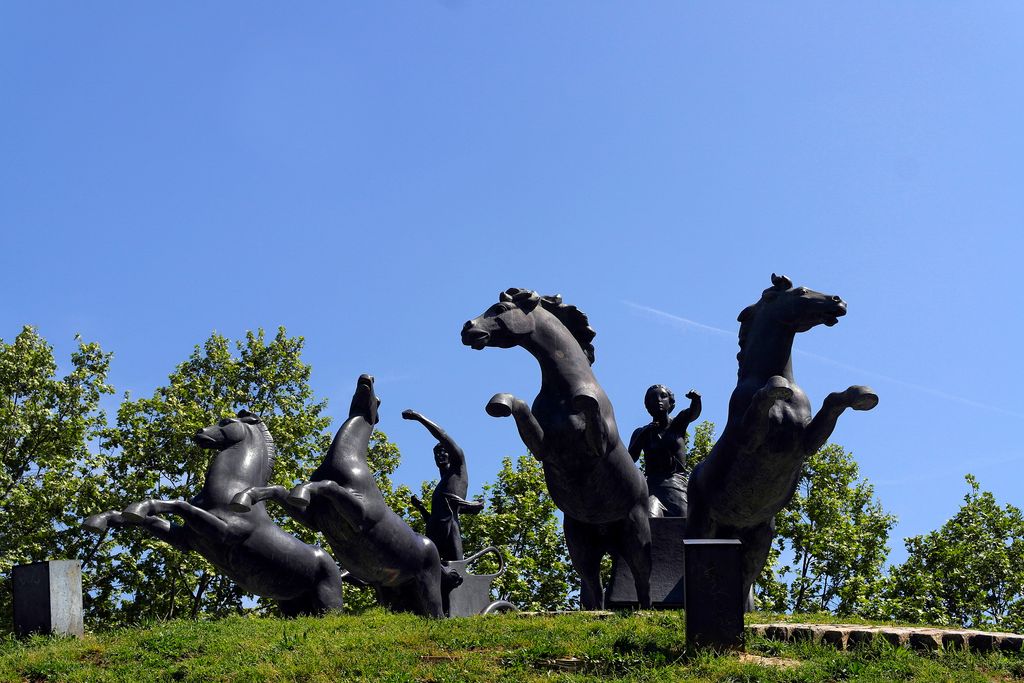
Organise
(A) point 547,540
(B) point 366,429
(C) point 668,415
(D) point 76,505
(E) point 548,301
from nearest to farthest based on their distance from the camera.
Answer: (E) point 548,301
(B) point 366,429
(C) point 668,415
(D) point 76,505
(A) point 547,540

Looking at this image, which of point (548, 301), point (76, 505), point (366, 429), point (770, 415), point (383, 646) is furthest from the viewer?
point (76, 505)

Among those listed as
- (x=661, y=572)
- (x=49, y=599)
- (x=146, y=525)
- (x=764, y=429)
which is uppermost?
(x=764, y=429)

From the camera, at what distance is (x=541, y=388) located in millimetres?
11656

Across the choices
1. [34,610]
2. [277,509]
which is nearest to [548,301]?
[34,610]

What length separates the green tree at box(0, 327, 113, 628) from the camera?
25.6 meters

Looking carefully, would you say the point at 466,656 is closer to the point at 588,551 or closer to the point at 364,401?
the point at 588,551

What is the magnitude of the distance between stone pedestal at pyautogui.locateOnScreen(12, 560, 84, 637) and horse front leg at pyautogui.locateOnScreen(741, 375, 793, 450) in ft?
24.1

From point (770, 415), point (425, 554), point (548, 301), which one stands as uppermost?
point (548, 301)

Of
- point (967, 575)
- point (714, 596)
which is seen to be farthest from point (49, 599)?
point (967, 575)

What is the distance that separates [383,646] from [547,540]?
67.8 feet

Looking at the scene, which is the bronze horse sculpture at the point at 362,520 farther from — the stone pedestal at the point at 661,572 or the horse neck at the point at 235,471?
the stone pedestal at the point at 661,572

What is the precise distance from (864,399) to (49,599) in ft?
28.2

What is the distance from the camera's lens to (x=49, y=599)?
38.4 ft

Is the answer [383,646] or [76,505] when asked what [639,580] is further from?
[76,505]
